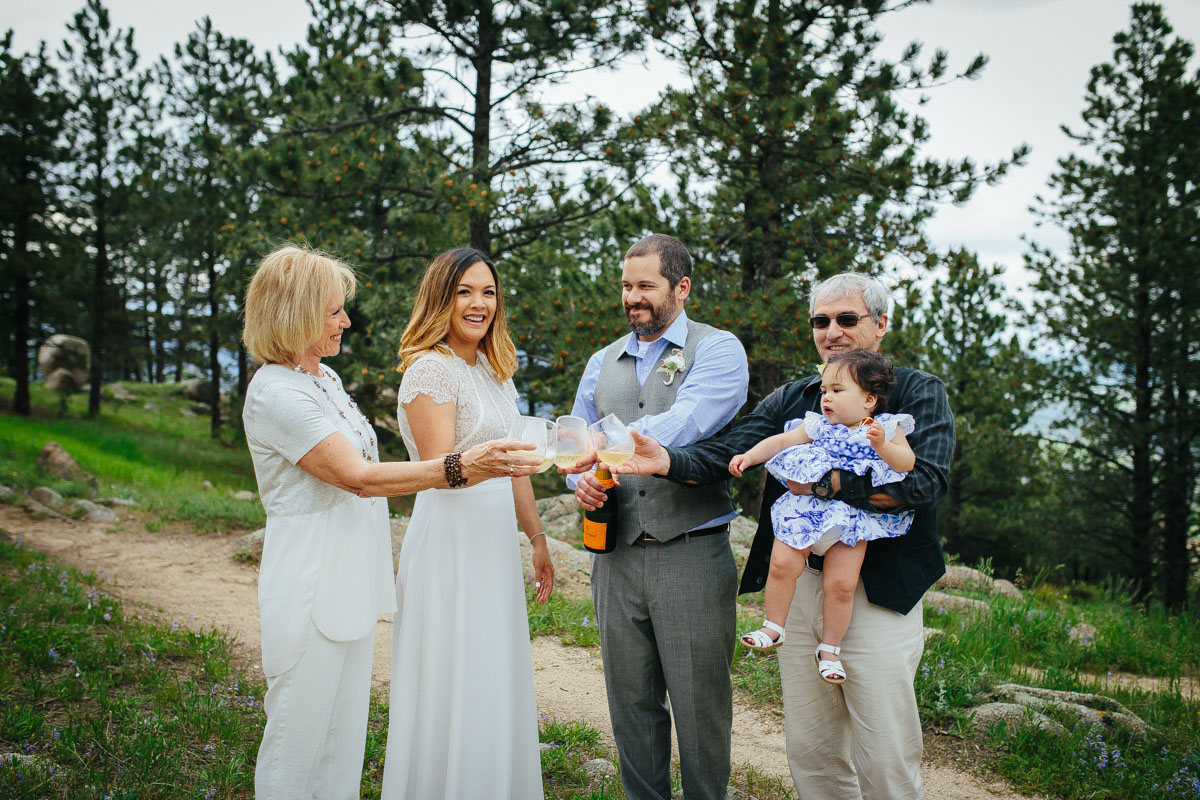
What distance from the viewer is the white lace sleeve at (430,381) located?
293 centimetres

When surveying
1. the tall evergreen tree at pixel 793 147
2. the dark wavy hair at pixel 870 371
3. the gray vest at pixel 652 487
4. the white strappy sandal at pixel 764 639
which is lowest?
the white strappy sandal at pixel 764 639

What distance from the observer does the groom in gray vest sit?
3.02 metres

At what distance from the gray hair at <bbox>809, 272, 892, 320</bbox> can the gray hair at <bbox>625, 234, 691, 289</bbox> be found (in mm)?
574

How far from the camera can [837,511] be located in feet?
8.79

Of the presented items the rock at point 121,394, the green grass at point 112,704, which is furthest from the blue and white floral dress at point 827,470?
the rock at point 121,394

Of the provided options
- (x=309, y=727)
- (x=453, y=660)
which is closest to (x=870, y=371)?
(x=453, y=660)

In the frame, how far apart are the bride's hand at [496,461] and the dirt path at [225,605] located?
7.85 ft

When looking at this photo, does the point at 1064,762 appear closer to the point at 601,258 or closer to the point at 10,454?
the point at 601,258

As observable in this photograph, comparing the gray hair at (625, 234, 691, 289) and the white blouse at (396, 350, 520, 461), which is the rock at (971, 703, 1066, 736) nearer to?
the gray hair at (625, 234, 691, 289)

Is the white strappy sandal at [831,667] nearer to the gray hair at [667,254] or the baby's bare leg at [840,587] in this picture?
the baby's bare leg at [840,587]

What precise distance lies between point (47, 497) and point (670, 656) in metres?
10.1

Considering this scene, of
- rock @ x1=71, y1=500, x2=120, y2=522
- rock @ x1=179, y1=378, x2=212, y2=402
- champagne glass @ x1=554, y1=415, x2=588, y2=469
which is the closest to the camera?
champagne glass @ x1=554, y1=415, x2=588, y2=469

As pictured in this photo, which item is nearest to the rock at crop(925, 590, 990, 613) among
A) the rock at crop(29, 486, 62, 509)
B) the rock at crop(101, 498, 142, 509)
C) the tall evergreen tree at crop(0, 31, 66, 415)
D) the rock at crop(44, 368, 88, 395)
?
the rock at crop(101, 498, 142, 509)

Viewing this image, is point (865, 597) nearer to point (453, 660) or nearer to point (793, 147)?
point (453, 660)
